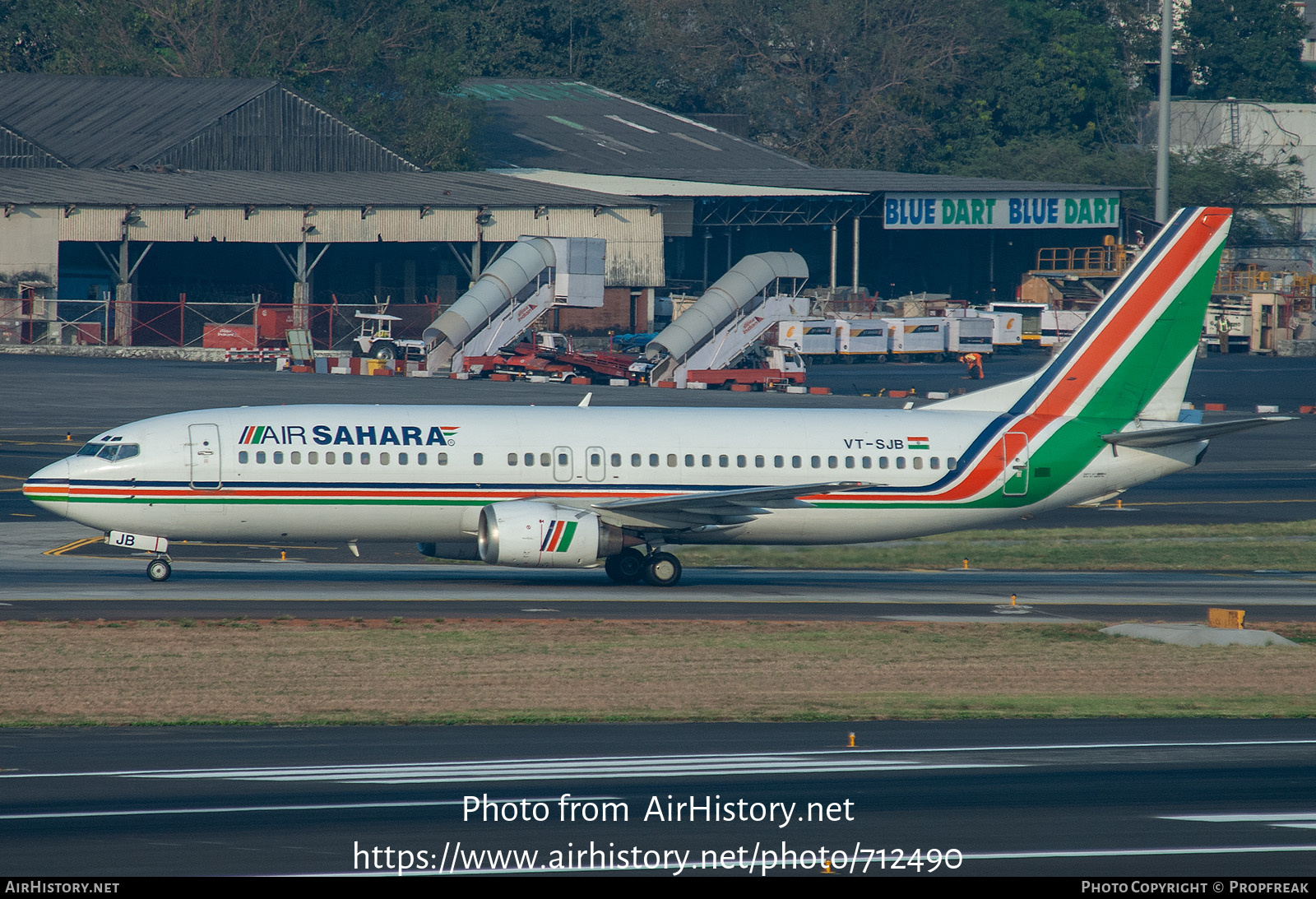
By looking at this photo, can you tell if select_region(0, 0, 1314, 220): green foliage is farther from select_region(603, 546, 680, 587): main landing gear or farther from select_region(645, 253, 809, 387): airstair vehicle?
select_region(603, 546, 680, 587): main landing gear

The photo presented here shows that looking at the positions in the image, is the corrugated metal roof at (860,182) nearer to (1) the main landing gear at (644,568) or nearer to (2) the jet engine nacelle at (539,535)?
(1) the main landing gear at (644,568)

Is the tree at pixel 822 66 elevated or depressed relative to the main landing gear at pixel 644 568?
elevated

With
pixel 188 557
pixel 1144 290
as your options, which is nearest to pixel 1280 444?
pixel 1144 290

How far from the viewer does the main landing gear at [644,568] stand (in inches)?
1583

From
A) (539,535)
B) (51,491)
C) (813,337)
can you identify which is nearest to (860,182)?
(813,337)

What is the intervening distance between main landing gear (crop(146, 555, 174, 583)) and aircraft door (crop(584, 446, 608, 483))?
33.8 ft

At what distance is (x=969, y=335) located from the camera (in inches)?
4181

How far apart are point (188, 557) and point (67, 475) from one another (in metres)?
6.47

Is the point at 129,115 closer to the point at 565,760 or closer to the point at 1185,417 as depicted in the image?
the point at 1185,417

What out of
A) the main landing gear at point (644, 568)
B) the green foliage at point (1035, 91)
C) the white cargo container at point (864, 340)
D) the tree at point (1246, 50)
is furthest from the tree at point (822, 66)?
the main landing gear at point (644, 568)

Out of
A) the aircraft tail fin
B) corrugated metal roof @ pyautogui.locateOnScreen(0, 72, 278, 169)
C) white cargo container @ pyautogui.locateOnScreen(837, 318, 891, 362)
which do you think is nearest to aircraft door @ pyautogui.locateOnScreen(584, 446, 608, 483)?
the aircraft tail fin

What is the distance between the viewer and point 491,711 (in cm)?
2597

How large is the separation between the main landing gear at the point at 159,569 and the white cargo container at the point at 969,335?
244 ft

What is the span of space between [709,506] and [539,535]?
4.41 m
